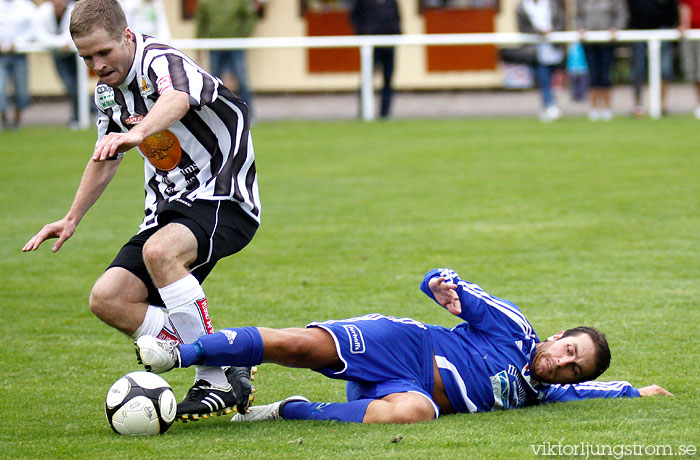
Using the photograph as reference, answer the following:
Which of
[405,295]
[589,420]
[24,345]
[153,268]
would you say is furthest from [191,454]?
[405,295]

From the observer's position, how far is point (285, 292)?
7148 millimetres

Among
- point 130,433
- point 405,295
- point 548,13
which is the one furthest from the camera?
point 548,13

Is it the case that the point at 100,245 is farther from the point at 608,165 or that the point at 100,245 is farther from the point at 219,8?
the point at 219,8

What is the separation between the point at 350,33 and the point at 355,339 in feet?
65.3

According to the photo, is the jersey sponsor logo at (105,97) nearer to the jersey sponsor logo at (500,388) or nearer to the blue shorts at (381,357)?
the blue shorts at (381,357)

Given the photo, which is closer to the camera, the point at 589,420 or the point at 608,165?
the point at 589,420

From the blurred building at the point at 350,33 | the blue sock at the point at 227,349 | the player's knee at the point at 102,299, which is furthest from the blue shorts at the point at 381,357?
the blurred building at the point at 350,33

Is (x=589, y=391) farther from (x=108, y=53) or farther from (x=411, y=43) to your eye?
(x=411, y=43)

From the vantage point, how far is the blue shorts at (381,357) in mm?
4551

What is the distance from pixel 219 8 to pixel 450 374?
47.4ft

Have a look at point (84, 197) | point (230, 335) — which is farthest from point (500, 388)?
point (84, 197)

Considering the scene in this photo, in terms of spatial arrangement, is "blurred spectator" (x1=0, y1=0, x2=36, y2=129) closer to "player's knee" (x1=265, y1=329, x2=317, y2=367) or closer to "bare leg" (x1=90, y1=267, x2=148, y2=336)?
"bare leg" (x1=90, y1=267, x2=148, y2=336)

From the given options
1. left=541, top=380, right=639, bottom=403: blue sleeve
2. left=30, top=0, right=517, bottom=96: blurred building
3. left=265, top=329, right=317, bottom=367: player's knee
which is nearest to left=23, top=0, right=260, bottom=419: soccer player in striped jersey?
left=265, top=329, right=317, bottom=367: player's knee

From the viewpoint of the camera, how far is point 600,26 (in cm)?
1728
